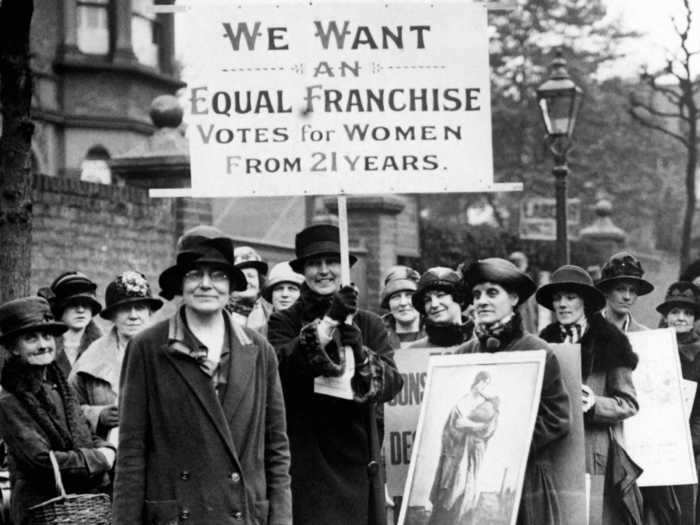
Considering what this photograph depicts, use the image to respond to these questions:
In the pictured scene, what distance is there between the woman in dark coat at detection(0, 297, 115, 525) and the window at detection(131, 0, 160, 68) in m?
22.4

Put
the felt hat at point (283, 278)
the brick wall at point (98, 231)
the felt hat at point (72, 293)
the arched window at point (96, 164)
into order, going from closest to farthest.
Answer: the felt hat at point (72, 293), the felt hat at point (283, 278), the brick wall at point (98, 231), the arched window at point (96, 164)

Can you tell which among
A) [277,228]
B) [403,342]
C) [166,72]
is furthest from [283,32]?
[166,72]

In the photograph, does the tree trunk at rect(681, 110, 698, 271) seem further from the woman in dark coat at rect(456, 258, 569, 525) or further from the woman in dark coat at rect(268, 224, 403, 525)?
the woman in dark coat at rect(268, 224, 403, 525)

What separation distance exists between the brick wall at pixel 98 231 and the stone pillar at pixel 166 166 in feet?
0.63

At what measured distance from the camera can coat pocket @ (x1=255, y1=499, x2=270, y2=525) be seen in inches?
254

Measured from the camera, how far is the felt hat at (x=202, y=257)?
6.69m

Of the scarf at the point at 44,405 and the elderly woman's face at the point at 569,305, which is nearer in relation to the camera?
the scarf at the point at 44,405

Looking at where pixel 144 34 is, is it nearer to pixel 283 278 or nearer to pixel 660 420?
pixel 283 278

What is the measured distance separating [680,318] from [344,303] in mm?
4841

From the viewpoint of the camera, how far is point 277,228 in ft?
80.0

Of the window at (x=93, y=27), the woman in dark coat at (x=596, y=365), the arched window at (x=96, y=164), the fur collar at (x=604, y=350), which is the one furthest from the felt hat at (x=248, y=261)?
the window at (x=93, y=27)

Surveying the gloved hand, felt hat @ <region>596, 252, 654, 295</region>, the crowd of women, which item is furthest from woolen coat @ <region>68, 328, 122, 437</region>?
felt hat @ <region>596, 252, 654, 295</region>

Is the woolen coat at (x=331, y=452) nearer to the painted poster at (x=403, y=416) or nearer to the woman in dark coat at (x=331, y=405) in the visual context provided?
the woman in dark coat at (x=331, y=405)

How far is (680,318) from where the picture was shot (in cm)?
1139
